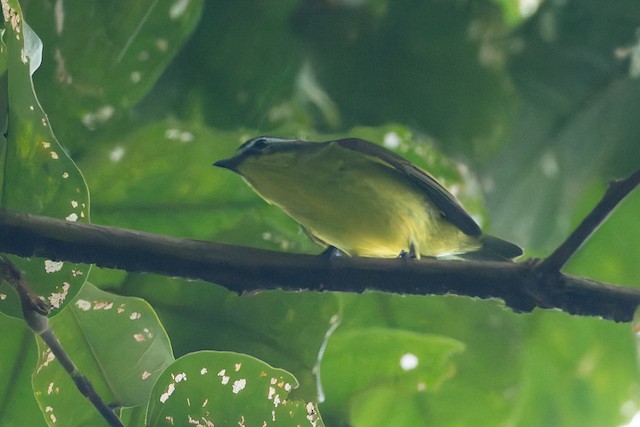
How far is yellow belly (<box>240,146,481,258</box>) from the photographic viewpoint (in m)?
0.51

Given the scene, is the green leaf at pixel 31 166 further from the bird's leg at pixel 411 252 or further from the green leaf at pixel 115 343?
the bird's leg at pixel 411 252

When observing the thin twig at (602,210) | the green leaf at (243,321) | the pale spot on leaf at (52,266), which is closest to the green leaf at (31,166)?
the pale spot on leaf at (52,266)

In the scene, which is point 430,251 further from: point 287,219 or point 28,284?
point 28,284

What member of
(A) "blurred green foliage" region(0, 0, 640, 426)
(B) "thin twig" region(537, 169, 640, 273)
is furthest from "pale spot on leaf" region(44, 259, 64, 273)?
(B) "thin twig" region(537, 169, 640, 273)

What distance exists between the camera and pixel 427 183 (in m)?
0.54

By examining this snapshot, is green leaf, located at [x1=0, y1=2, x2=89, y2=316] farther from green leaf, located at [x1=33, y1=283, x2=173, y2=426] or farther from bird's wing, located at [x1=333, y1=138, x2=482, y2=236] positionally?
bird's wing, located at [x1=333, y1=138, x2=482, y2=236]

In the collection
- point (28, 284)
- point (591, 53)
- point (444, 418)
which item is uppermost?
point (591, 53)

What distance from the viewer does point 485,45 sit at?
1.87 feet

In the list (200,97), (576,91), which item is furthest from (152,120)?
(576,91)

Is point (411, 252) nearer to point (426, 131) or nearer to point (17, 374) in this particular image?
point (426, 131)

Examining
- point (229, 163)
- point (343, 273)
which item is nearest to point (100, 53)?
point (229, 163)

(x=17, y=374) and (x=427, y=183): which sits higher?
(x=427, y=183)

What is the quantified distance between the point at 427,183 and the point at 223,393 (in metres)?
0.21

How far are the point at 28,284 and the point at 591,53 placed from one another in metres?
0.39
